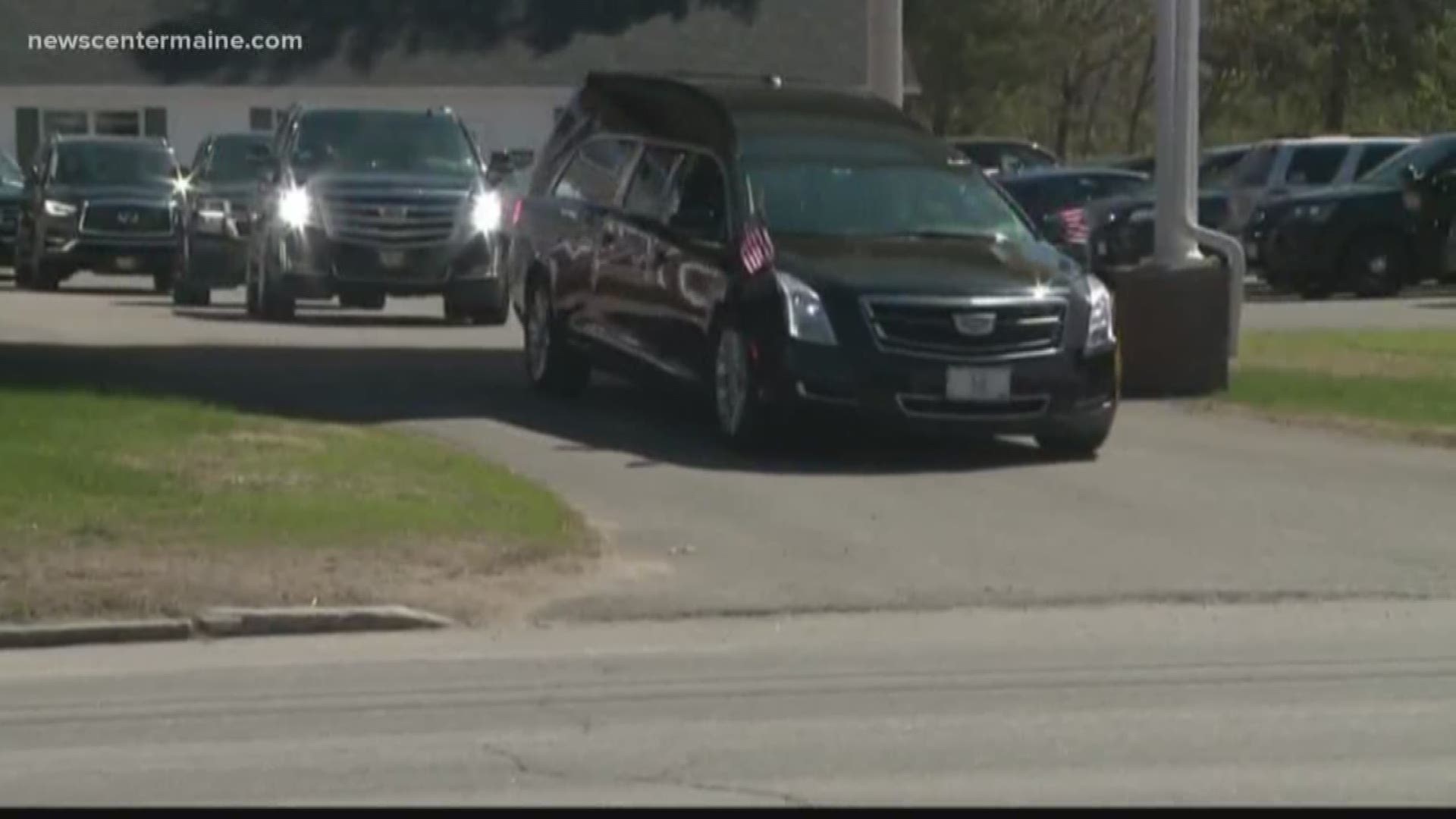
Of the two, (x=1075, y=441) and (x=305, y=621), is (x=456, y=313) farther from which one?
(x=305, y=621)

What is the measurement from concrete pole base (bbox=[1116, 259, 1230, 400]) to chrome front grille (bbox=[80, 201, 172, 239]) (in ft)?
48.7

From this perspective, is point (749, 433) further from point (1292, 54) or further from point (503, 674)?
point (1292, 54)

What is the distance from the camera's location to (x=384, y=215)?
78.4 feet

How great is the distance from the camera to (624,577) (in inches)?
474

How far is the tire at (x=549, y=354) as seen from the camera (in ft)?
59.5

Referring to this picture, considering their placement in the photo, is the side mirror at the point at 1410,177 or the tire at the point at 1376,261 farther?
the tire at the point at 1376,261

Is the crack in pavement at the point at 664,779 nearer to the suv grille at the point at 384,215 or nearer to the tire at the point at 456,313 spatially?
the suv grille at the point at 384,215

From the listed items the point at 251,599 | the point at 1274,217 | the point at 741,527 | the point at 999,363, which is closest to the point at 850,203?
the point at 999,363

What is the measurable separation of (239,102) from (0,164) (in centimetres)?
1106

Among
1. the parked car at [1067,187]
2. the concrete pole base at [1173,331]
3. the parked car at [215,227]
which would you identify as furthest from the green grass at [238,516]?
the parked car at [1067,187]

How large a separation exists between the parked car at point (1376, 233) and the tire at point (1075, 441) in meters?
15.2

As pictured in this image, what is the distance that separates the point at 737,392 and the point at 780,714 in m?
6.06

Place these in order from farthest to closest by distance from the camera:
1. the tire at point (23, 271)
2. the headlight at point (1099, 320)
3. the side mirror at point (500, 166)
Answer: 1. the tire at point (23, 271)
2. the side mirror at point (500, 166)
3. the headlight at point (1099, 320)

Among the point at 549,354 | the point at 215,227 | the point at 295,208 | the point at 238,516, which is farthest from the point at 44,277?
the point at 238,516
